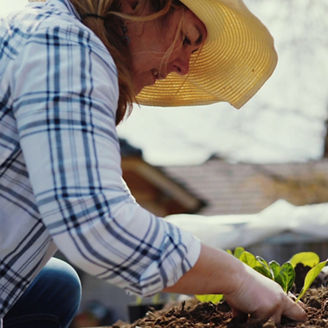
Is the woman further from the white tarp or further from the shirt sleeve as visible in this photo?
the white tarp

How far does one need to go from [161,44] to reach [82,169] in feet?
1.61

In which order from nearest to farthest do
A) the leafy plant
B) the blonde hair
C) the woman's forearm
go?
the woman's forearm, the blonde hair, the leafy plant

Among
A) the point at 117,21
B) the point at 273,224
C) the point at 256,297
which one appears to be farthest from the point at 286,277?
the point at 273,224

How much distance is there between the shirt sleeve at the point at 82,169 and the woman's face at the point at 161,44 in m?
0.26

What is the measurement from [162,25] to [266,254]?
7143 mm

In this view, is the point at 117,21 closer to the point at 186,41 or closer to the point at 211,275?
the point at 186,41

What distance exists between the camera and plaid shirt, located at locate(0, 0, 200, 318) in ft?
4.17

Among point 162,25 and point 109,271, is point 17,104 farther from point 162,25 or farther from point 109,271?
point 162,25

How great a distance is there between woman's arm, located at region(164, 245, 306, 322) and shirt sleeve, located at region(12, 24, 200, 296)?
52mm

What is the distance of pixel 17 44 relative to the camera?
1363mm

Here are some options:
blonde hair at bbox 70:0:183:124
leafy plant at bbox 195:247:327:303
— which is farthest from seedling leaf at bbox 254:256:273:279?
blonde hair at bbox 70:0:183:124

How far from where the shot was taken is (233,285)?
1448 millimetres

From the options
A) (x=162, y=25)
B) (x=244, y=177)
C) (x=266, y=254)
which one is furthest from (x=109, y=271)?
(x=244, y=177)

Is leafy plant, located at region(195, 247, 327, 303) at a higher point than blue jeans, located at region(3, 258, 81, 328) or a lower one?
higher
